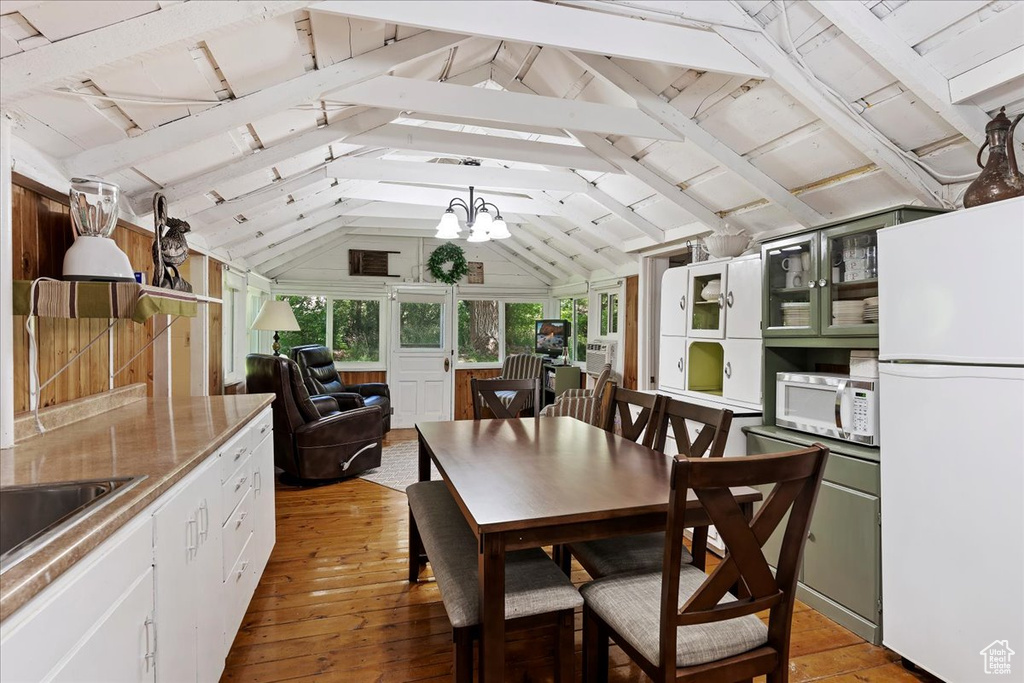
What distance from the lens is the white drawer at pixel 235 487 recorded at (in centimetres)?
204

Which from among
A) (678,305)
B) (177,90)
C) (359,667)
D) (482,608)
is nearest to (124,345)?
(177,90)

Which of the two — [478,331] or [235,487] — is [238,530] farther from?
[478,331]

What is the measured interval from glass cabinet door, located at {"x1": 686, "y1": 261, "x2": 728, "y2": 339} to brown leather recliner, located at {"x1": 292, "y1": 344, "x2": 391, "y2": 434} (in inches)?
130

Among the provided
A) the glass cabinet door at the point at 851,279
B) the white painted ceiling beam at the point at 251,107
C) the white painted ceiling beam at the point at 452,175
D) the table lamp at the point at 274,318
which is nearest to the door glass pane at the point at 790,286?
the glass cabinet door at the point at 851,279

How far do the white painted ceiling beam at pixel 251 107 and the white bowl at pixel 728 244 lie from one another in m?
2.04

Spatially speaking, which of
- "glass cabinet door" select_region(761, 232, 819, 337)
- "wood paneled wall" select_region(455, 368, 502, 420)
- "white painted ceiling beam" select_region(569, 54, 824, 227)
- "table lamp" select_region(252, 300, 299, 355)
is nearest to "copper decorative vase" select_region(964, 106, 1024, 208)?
"glass cabinet door" select_region(761, 232, 819, 337)

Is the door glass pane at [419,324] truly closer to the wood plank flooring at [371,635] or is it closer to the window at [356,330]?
the window at [356,330]

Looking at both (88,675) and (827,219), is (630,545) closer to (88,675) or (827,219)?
(88,675)

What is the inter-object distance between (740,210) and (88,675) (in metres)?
3.74

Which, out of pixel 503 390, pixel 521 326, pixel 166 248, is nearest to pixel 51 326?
pixel 166 248

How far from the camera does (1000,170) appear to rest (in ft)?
6.41

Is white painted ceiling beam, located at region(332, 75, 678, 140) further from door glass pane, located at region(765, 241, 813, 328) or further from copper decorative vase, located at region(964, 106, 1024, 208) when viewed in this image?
copper decorative vase, located at region(964, 106, 1024, 208)

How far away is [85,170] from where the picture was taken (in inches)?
85.3

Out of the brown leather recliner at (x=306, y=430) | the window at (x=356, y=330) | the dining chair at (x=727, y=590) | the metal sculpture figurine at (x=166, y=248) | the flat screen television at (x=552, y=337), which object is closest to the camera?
the dining chair at (x=727, y=590)
